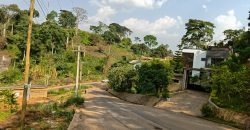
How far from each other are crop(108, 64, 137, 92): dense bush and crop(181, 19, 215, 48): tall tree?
891 inches

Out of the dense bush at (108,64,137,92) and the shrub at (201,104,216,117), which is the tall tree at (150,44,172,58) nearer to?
the dense bush at (108,64,137,92)

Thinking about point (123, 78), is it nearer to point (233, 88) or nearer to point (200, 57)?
point (200, 57)

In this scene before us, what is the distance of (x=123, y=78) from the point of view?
56.4 meters

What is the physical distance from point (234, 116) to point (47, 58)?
5165cm

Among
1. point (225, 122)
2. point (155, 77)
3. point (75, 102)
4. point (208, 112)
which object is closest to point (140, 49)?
point (155, 77)

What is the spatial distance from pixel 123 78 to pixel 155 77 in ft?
37.7

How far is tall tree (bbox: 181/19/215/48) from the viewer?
7212 cm

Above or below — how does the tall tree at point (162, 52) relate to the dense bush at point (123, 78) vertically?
above

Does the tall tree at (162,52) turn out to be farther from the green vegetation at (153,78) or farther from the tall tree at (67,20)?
the green vegetation at (153,78)

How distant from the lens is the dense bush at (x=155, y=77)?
45625 mm

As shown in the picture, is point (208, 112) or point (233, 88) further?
point (208, 112)

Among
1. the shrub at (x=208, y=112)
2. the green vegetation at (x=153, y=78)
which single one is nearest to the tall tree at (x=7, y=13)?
the green vegetation at (x=153, y=78)

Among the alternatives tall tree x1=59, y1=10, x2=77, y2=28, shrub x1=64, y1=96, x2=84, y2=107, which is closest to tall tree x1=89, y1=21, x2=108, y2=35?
tall tree x1=59, y1=10, x2=77, y2=28

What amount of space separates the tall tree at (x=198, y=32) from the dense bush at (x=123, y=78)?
74.3 ft
